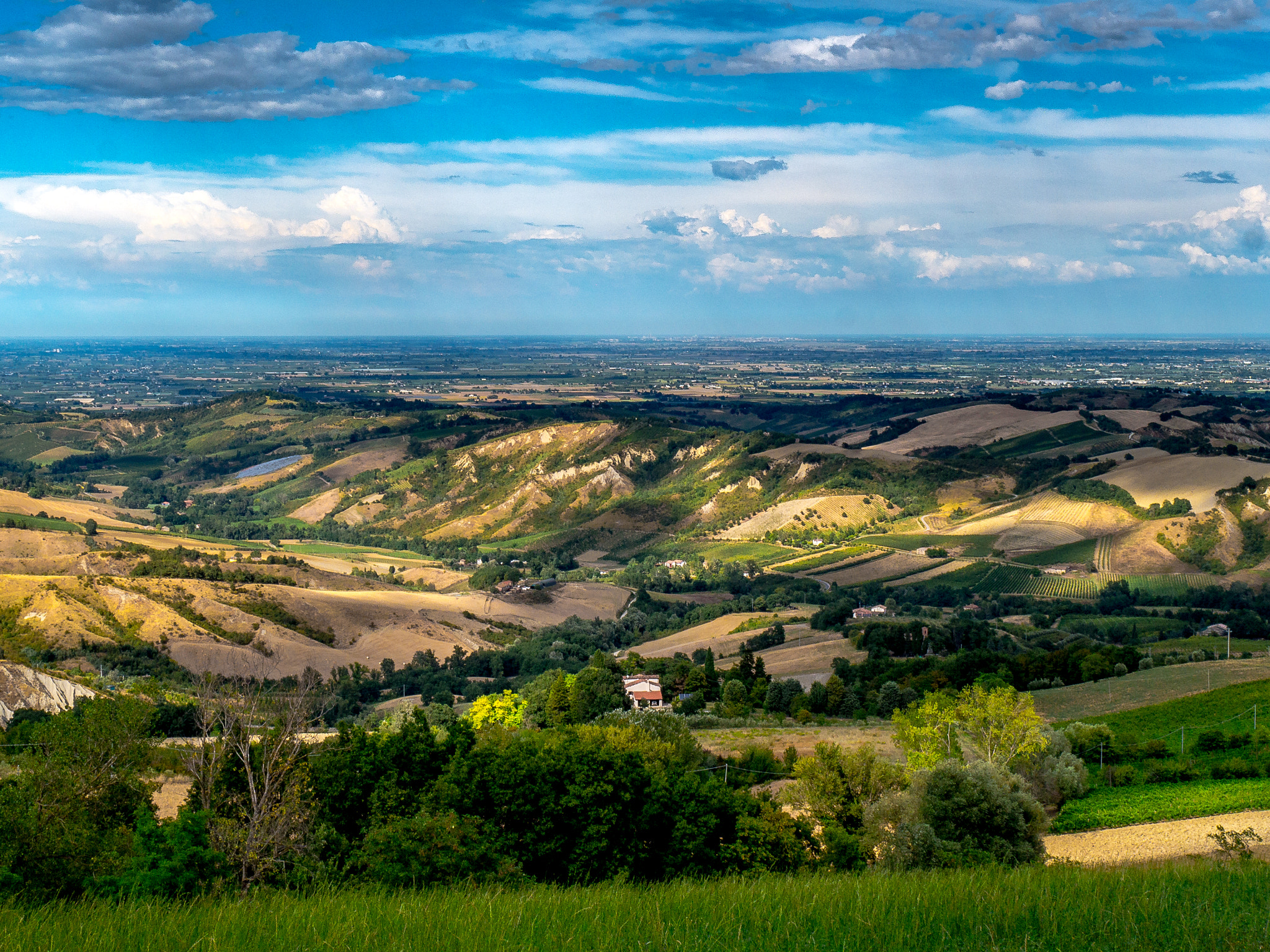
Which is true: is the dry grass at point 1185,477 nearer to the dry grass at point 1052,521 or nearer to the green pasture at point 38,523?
the dry grass at point 1052,521

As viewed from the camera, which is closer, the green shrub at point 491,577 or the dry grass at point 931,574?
the dry grass at point 931,574

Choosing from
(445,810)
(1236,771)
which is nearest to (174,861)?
(445,810)

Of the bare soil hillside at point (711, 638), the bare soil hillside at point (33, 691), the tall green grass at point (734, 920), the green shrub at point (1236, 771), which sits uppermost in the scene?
the tall green grass at point (734, 920)

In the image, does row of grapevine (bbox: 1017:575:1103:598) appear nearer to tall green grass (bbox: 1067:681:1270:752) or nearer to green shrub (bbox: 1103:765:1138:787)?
tall green grass (bbox: 1067:681:1270:752)

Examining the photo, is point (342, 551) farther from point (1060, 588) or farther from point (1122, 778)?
point (1122, 778)

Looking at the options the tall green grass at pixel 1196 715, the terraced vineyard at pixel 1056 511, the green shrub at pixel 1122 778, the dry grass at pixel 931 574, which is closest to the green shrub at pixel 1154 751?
the tall green grass at pixel 1196 715
